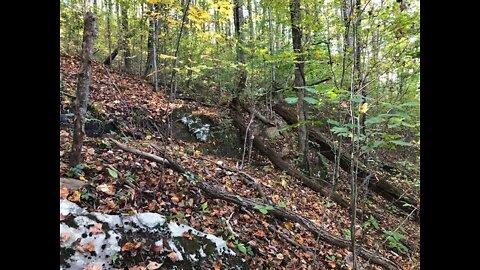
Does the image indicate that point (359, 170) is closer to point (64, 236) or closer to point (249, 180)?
point (249, 180)

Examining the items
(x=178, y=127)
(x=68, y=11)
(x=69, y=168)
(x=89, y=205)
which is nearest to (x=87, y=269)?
(x=89, y=205)

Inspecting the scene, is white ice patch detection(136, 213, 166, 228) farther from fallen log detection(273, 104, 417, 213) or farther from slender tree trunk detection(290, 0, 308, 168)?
fallen log detection(273, 104, 417, 213)

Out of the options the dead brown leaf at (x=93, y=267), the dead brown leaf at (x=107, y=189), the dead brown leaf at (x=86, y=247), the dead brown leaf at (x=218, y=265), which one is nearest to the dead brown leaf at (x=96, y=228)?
the dead brown leaf at (x=86, y=247)

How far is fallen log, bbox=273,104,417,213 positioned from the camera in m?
8.62

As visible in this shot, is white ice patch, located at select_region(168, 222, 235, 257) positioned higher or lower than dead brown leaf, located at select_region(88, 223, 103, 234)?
lower

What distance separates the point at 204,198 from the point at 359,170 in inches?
218

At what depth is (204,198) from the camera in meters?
5.20

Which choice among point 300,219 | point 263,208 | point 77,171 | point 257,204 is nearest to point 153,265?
point 77,171

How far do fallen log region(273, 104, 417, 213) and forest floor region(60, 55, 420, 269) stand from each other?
2.35ft

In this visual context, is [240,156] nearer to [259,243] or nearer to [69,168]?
[259,243]

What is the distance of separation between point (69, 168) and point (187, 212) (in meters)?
1.80

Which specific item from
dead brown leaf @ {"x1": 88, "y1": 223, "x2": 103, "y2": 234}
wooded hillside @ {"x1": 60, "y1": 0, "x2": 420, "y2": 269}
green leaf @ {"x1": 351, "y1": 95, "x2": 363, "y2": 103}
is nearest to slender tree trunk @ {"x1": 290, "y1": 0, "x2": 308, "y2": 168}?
wooded hillside @ {"x1": 60, "y1": 0, "x2": 420, "y2": 269}
